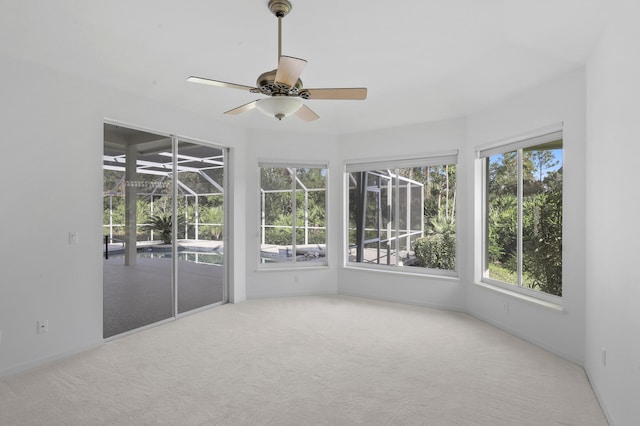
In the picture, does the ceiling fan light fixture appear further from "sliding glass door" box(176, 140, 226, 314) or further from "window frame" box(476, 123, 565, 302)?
"window frame" box(476, 123, 565, 302)

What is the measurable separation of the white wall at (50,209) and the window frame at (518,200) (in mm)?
4051

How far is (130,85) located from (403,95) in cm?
306

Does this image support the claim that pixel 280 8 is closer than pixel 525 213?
Yes

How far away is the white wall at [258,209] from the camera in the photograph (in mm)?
5312

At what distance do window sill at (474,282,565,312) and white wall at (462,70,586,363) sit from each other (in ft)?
0.10

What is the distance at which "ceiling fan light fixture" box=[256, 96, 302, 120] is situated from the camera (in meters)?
2.46

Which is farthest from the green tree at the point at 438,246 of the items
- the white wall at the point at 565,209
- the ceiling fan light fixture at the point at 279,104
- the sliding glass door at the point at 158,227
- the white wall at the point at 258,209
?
the ceiling fan light fixture at the point at 279,104

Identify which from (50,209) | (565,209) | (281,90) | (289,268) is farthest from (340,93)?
(289,268)

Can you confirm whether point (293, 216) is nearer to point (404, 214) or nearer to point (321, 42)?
point (404, 214)

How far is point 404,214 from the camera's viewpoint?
5.22 meters

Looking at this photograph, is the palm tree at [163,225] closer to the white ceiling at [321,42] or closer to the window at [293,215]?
the white ceiling at [321,42]

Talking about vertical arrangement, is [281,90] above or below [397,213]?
above

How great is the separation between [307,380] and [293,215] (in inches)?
120

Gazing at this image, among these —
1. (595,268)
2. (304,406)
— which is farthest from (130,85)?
(595,268)
